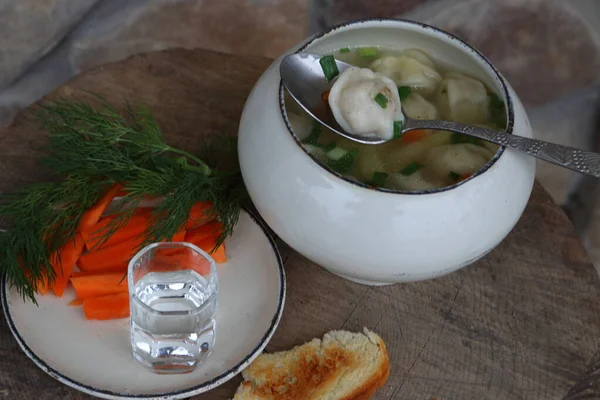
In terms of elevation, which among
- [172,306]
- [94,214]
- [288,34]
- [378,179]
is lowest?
[288,34]

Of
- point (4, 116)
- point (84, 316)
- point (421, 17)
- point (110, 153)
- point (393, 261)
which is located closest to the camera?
point (393, 261)

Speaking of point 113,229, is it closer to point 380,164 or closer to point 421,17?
point 380,164

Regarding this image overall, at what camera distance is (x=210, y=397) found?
1725mm

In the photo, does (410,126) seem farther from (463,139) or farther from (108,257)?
(108,257)

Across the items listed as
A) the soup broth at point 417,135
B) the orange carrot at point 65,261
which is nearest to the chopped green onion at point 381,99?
the soup broth at point 417,135

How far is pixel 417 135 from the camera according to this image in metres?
1.76

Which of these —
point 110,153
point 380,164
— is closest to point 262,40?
point 110,153

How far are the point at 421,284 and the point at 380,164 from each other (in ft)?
1.26

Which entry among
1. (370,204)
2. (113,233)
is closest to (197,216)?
(113,233)

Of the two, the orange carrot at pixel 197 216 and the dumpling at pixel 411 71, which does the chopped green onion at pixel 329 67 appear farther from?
the orange carrot at pixel 197 216

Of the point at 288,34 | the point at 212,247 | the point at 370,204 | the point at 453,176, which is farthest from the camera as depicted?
the point at 288,34

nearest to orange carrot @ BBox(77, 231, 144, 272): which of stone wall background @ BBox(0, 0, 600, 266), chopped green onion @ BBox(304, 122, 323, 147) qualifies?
chopped green onion @ BBox(304, 122, 323, 147)

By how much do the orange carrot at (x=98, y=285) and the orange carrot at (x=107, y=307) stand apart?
0.05 feet

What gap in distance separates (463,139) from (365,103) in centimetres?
25
